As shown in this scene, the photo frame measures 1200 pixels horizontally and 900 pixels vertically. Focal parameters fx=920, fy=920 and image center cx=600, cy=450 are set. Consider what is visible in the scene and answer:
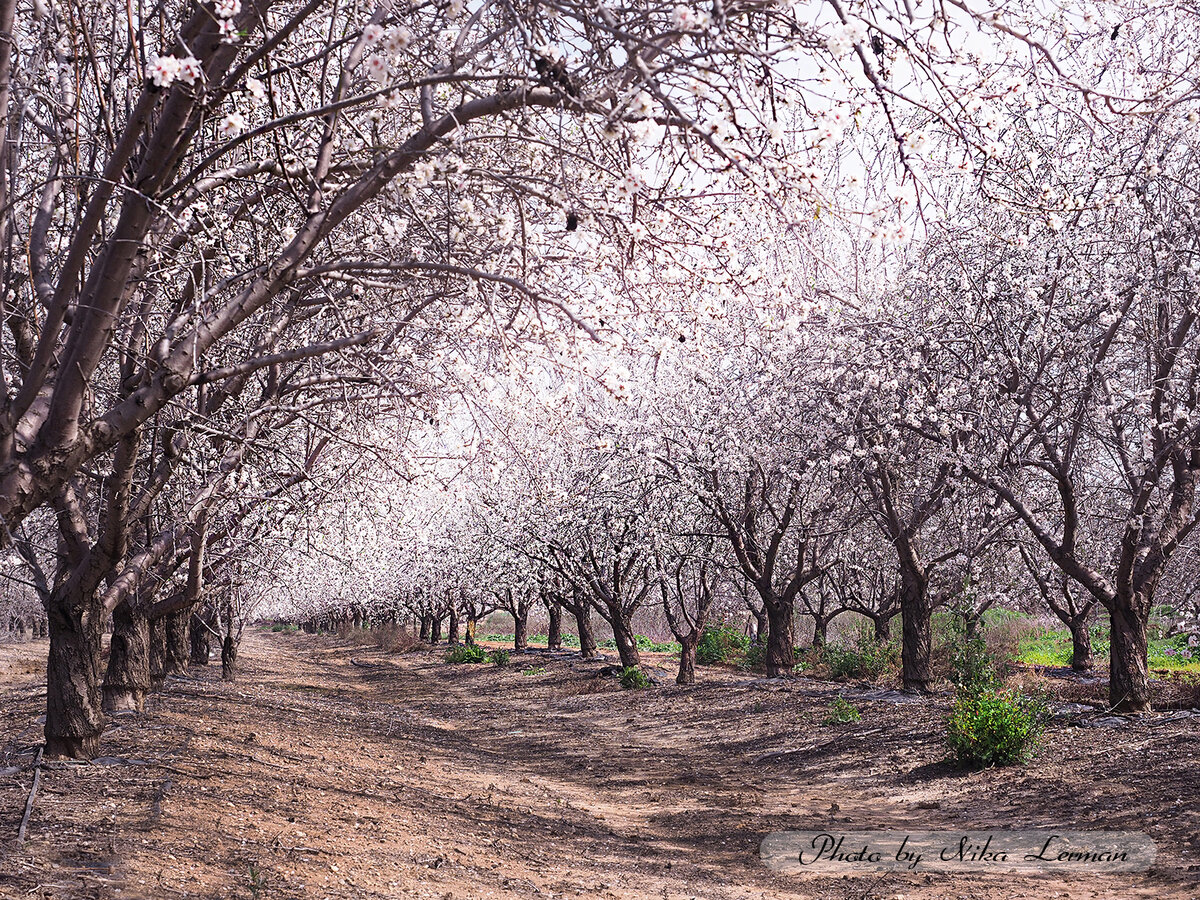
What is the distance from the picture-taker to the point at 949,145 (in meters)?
7.98

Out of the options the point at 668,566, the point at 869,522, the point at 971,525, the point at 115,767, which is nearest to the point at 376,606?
the point at 668,566

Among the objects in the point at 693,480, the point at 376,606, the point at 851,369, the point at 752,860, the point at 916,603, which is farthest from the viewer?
the point at 376,606

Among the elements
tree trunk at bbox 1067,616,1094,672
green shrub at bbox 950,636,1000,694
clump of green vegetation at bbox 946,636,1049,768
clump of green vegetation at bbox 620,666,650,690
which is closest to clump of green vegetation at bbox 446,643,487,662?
clump of green vegetation at bbox 620,666,650,690

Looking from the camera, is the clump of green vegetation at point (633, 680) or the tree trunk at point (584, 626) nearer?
the clump of green vegetation at point (633, 680)

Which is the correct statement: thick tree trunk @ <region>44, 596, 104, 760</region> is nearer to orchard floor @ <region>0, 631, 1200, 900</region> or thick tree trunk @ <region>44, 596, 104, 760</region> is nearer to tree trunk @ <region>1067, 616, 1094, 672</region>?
orchard floor @ <region>0, 631, 1200, 900</region>

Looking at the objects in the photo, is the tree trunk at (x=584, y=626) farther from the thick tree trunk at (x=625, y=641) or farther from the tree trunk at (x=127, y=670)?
the tree trunk at (x=127, y=670)

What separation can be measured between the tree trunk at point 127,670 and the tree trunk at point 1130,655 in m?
12.0

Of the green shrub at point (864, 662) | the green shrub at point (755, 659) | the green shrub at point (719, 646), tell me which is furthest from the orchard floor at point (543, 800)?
the green shrub at point (719, 646)

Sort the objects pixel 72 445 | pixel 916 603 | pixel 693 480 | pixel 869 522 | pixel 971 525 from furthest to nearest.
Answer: pixel 869 522
pixel 693 480
pixel 971 525
pixel 916 603
pixel 72 445

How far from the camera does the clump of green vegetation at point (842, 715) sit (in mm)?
13367

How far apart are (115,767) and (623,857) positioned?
4558mm

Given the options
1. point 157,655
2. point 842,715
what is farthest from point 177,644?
point 842,715

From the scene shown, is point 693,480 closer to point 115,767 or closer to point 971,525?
point 971,525

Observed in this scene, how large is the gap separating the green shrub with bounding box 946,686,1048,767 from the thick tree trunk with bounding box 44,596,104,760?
350 inches
